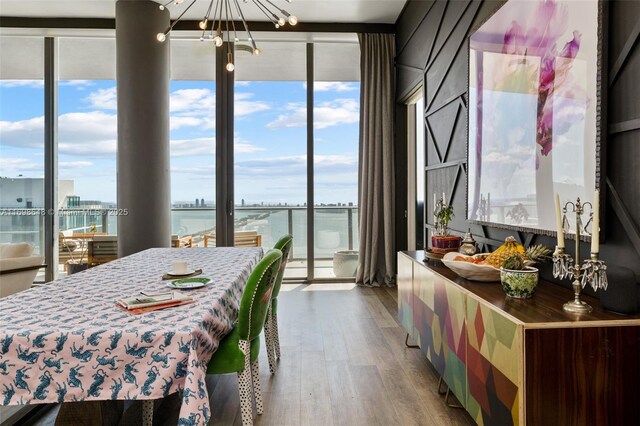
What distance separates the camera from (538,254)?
2.00m

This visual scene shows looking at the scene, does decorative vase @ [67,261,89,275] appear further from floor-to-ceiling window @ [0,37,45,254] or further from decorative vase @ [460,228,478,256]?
decorative vase @ [460,228,478,256]

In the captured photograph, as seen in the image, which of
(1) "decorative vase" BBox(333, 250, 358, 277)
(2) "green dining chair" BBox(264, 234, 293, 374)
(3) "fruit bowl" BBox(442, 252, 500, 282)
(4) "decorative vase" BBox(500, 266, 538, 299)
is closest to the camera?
(4) "decorative vase" BBox(500, 266, 538, 299)

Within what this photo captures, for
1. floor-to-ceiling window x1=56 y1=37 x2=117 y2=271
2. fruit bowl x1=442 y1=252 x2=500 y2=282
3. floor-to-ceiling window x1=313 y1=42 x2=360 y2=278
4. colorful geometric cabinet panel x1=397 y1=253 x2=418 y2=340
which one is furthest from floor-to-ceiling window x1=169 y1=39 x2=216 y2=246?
fruit bowl x1=442 y1=252 x2=500 y2=282

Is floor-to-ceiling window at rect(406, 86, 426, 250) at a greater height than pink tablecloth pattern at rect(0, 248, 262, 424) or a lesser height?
greater

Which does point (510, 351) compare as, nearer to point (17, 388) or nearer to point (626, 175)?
point (626, 175)

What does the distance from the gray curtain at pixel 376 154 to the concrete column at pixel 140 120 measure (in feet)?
8.05

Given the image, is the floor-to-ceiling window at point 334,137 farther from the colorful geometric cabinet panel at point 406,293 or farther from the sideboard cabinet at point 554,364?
the sideboard cabinet at point 554,364

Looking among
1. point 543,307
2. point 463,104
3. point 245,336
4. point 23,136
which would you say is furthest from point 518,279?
point 23,136

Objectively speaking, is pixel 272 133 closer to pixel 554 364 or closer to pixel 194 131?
pixel 194 131

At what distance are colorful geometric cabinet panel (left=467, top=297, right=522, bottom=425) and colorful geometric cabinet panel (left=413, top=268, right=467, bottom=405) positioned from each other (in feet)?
0.29

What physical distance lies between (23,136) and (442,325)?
→ 5716mm

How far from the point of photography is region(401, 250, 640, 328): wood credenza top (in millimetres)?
1351

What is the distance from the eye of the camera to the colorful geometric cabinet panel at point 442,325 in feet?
6.24

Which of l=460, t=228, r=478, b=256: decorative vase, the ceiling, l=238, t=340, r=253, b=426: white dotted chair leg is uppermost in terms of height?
the ceiling
